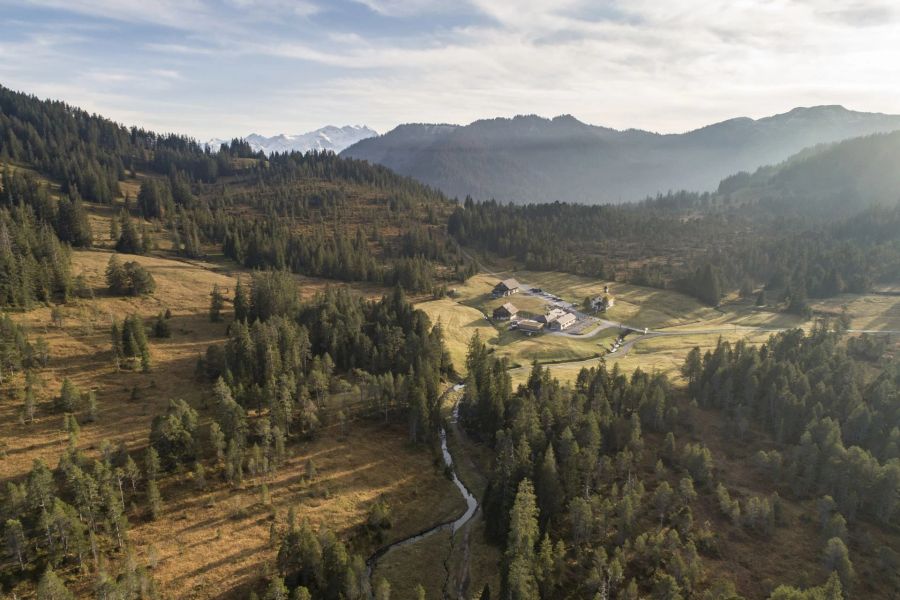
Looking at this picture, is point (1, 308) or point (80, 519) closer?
point (80, 519)

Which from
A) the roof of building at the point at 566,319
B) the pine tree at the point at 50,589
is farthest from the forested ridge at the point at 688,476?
the roof of building at the point at 566,319

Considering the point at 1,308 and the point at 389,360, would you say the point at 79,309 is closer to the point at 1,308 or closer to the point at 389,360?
the point at 1,308

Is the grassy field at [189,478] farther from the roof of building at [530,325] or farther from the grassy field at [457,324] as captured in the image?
the roof of building at [530,325]

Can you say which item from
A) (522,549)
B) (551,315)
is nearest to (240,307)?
(551,315)

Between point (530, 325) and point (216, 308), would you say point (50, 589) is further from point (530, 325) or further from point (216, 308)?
point (530, 325)

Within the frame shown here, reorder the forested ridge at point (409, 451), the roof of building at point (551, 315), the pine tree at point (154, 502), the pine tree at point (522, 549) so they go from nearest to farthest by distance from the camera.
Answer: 1. the pine tree at point (522, 549)
2. the forested ridge at point (409, 451)
3. the pine tree at point (154, 502)
4. the roof of building at point (551, 315)

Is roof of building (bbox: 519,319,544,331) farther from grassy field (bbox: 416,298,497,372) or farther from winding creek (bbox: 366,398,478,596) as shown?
winding creek (bbox: 366,398,478,596)

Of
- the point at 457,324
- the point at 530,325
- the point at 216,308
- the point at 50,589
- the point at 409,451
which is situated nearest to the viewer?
the point at 50,589

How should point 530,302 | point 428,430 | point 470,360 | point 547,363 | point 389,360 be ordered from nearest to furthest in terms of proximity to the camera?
point 428,430 → point 389,360 → point 470,360 → point 547,363 → point 530,302

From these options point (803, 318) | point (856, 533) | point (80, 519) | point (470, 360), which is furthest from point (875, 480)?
point (803, 318)

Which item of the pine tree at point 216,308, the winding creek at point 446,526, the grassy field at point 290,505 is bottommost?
the winding creek at point 446,526

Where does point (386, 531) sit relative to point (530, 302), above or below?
below
